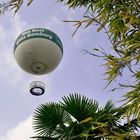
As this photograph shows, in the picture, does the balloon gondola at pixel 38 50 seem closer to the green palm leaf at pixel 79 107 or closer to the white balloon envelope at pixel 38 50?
the white balloon envelope at pixel 38 50

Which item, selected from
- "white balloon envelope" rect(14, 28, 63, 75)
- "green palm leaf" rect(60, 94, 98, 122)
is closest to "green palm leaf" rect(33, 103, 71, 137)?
"green palm leaf" rect(60, 94, 98, 122)

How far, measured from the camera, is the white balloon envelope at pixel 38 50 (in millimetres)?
14734

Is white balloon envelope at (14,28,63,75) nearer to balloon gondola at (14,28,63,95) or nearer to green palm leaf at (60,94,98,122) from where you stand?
balloon gondola at (14,28,63,95)

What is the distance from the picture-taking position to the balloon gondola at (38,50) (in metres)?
14.7

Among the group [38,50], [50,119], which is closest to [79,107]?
[50,119]

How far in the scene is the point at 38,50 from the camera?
577 inches

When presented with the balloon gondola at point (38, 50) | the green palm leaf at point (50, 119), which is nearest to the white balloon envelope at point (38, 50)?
the balloon gondola at point (38, 50)

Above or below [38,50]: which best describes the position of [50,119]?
below

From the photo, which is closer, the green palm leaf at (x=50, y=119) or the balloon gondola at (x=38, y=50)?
the green palm leaf at (x=50, y=119)

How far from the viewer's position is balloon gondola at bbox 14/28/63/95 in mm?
14734

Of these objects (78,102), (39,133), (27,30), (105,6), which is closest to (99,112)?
(78,102)

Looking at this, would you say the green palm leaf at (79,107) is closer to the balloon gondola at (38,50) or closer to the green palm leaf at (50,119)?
the green palm leaf at (50,119)

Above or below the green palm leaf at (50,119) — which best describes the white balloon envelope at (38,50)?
above

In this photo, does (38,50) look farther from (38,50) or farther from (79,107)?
(79,107)
